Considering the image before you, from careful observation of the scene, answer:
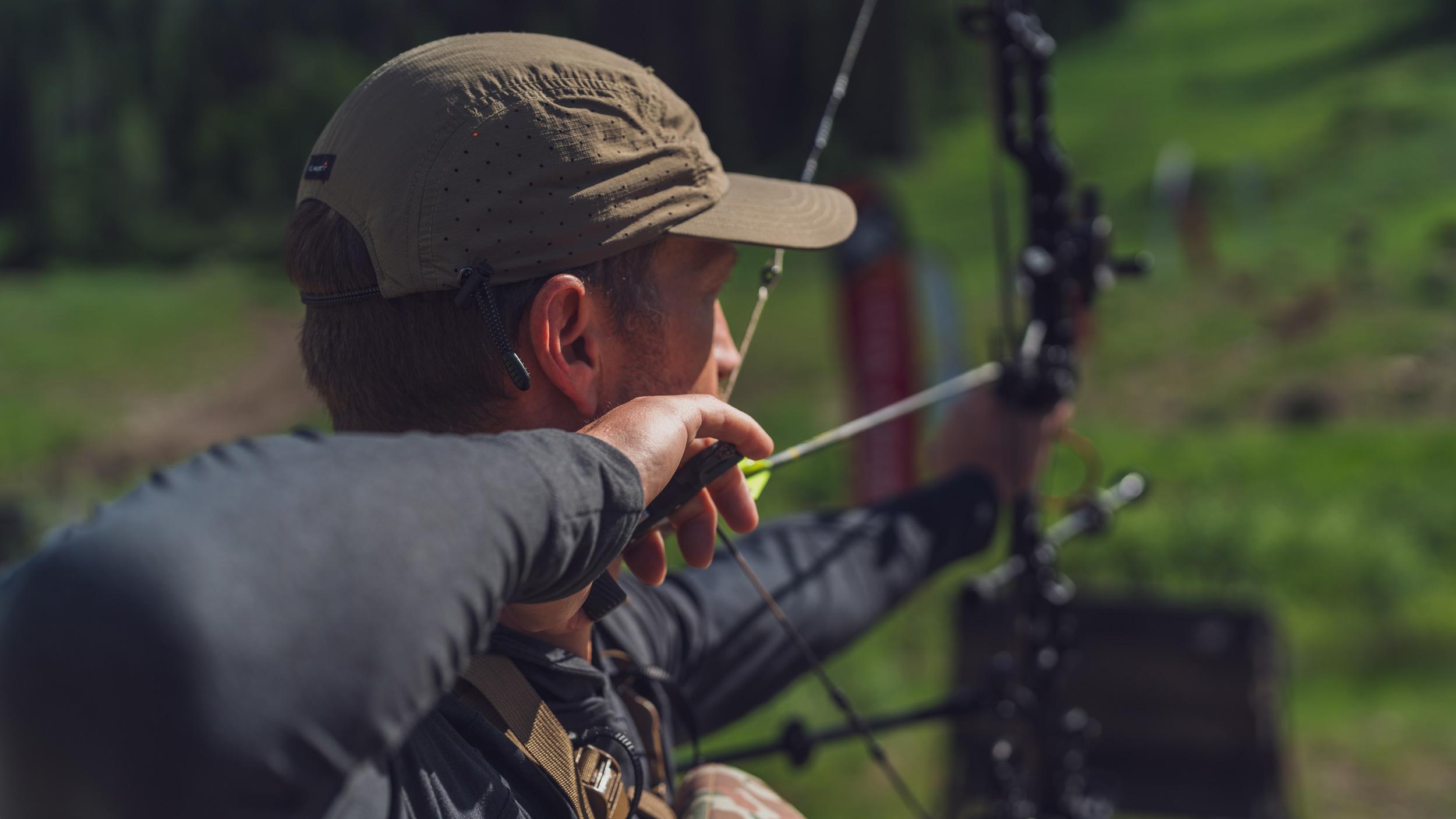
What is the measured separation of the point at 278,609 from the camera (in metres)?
0.55

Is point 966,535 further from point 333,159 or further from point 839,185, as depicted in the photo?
point 839,185

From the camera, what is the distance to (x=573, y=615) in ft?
3.34

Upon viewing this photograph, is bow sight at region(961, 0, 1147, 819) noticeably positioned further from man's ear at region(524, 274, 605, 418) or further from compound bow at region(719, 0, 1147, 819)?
man's ear at region(524, 274, 605, 418)

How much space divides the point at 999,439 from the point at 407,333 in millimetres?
1079

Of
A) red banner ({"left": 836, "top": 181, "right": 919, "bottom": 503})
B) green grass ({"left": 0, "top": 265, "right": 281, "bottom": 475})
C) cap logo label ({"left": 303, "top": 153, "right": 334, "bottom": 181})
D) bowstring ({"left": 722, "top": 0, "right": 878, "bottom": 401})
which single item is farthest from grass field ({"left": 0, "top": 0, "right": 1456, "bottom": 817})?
cap logo label ({"left": 303, "top": 153, "right": 334, "bottom": 181})

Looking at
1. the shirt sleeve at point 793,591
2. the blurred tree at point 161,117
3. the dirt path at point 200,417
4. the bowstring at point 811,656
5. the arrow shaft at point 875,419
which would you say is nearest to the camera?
the arrow shaft at point 875,419

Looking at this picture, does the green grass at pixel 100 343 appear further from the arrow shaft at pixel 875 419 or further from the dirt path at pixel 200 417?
the arrow shaft at pixel 875 419

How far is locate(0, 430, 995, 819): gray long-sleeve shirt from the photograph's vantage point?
529 mm

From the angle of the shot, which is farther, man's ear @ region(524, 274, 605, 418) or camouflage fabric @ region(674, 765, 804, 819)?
camouflage fabric @ region(674, 765, 804, 819)

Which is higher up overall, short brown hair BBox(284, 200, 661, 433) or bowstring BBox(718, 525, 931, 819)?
short brown hair BBox(284, 200, 661, 433)

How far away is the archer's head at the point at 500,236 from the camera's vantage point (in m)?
0.90

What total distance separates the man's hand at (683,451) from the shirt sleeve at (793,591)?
0.28 m

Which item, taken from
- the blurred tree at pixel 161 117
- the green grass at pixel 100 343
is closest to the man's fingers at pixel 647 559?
the blurred tree at pixel 161 117

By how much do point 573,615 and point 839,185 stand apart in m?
3.12
